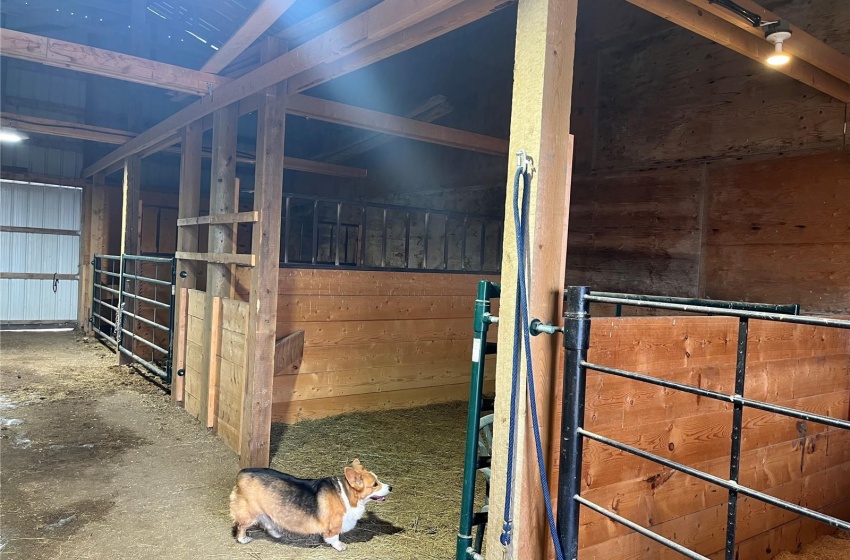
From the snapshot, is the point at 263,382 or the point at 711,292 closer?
the point at 263,382

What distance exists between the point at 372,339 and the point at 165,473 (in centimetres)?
184

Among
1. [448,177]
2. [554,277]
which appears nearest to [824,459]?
[554,277]

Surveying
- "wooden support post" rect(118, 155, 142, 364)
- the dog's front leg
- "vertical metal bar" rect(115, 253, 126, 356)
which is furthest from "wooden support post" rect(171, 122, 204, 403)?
the dog's front leg

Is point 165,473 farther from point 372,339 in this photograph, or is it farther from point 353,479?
point 372,339

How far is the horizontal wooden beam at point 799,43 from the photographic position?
89.1 inches

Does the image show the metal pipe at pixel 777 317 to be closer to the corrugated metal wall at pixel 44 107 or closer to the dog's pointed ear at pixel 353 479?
the dog's pointed ear at pixel 353 479

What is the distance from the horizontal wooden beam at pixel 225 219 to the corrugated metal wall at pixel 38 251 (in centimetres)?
580

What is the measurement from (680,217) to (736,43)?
1.96 metres

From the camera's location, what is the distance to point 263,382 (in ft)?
11.1

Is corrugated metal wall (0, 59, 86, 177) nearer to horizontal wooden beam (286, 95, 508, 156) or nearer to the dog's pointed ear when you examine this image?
horizontal wooden beam (286, 95, 508, 156)

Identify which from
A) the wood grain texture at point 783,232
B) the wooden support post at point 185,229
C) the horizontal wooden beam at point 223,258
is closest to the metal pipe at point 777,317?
the horizontal wooden beam at point 223,258

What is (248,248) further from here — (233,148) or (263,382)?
(263,382)

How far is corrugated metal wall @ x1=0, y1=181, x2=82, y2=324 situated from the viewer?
28.3 feet

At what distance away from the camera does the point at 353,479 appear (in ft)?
8.10
